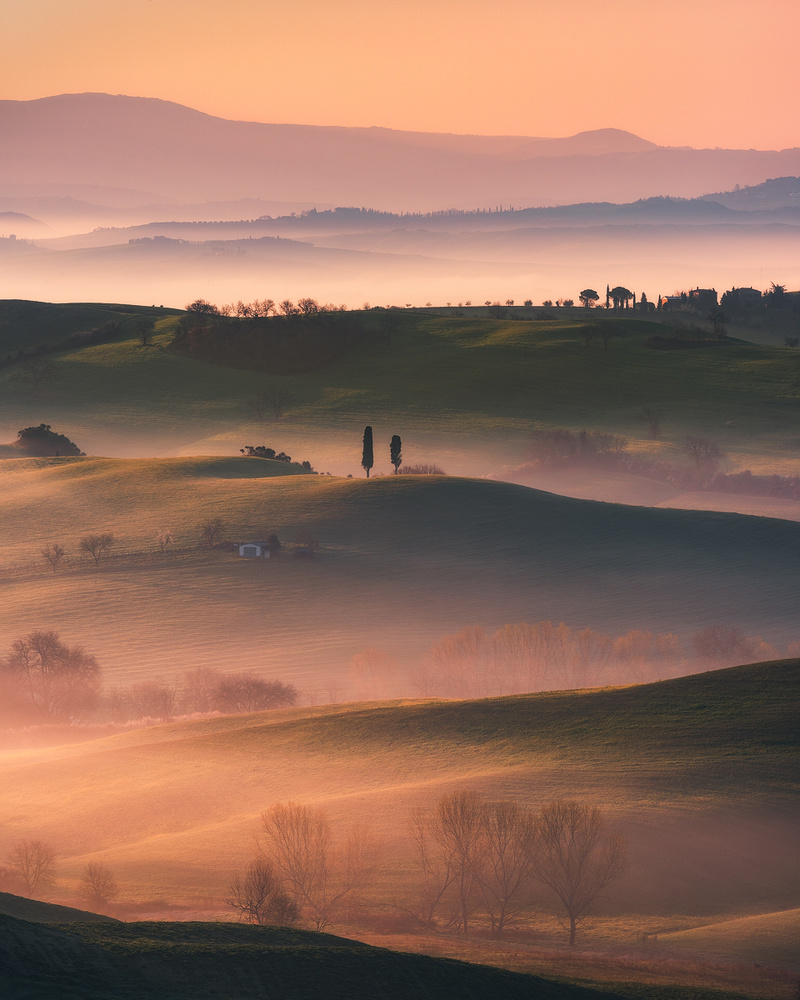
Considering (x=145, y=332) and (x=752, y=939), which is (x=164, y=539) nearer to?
(x=752, y=939)

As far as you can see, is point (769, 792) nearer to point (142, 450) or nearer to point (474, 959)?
point (474, 959)

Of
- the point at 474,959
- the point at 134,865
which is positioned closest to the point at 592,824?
the point at 474,959

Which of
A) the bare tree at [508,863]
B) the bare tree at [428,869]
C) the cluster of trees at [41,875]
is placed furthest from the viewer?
the cluster of trees at [41,875]

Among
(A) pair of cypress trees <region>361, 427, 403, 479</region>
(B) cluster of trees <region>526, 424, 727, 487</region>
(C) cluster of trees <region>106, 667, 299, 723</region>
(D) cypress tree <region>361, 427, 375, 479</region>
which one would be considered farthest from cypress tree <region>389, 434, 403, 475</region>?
(C) cluster of trees <region>106, 667, 299, 723</region>

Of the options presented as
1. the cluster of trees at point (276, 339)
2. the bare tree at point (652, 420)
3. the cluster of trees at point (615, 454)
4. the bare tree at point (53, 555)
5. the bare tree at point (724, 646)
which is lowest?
the bare tree at point (724, 646)

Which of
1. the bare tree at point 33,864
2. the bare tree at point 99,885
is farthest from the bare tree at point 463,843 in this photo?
the bare tree at point 33,864

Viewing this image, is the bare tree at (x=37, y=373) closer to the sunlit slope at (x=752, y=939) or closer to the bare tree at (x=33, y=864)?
the bare tree at (x=33, y=864)

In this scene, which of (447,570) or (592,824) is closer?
(592,824)

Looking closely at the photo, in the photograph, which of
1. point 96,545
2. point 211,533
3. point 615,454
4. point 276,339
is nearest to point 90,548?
point 96,545
